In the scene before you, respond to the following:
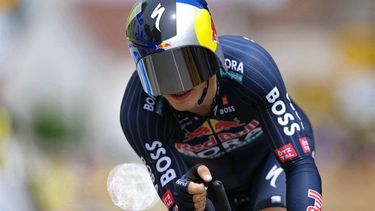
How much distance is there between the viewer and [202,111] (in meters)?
3.83

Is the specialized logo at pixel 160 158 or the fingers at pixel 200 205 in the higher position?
the specialized logo at pixel 160 158

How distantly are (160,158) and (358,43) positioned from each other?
18.8 feet

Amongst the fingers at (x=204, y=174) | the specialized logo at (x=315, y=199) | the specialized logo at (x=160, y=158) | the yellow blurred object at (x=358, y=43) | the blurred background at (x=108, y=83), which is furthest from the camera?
the yellow blurred object at (x=358, y=43)

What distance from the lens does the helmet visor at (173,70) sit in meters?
3.28

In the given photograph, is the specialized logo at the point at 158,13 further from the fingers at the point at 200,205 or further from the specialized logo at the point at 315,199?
the specialized logo at the point at 315,199

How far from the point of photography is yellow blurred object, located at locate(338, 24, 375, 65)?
891 centimetres

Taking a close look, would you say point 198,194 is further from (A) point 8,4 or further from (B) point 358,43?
(B) point 358,43

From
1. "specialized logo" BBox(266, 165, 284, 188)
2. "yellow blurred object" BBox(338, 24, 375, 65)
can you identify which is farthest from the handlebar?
"yellow blurred object" BBox(338, 24, 375, 65)

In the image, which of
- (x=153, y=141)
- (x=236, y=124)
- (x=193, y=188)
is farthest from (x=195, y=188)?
(x=236, y=124)

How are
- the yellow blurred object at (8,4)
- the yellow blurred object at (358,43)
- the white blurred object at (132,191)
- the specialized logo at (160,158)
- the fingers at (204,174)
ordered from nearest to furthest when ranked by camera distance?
the fingers at (204,174)
the specialized logo at (160,158)
the white blurred object at (132,191)
the yellow blurred object at (8,4)
the yellow blurred object at (358,43)

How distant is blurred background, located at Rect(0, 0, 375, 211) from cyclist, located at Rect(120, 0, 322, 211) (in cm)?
395

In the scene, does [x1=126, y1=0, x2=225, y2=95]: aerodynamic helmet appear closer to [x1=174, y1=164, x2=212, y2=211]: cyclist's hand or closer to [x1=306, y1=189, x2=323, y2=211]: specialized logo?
[x1=174, y1=164, x2=212, y2=211]: cyclist's hand

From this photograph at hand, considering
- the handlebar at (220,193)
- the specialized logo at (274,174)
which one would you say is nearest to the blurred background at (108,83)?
the specialized logo at (274,174)

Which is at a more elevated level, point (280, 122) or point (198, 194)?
point (280, 122)
